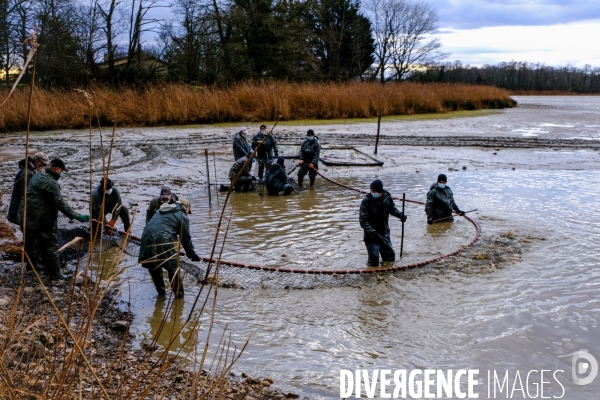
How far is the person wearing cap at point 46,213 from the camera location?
768cm

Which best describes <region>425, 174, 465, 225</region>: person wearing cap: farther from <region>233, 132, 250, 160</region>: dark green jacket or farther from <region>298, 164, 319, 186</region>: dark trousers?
<region>233, 132, 250, 160</region>: dark green jacket

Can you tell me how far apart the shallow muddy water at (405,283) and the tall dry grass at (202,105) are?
9140 mm

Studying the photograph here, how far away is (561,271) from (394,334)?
11.8 ft

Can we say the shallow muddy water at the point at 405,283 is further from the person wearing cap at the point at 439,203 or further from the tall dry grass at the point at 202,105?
the tall dry grass at the point at 202,105

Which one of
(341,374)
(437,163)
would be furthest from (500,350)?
(437,163)

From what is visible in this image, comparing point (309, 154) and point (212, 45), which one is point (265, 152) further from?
point (212, 45)

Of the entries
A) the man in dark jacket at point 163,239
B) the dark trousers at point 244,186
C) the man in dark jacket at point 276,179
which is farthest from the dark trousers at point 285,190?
the man in dark jacket at point 163,239

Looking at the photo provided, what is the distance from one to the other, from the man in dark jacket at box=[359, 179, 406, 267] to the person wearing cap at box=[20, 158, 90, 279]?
12.6ft

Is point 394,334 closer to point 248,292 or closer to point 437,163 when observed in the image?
point 248,292

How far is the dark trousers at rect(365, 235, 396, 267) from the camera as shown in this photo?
29.1ft

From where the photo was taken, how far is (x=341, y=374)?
5.86 m

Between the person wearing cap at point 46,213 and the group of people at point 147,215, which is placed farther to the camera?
the person wearing cap at point 46,213

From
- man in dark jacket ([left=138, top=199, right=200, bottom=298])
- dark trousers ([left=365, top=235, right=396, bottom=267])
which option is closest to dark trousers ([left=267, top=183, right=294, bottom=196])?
dark trousers ([left=365, top=235, right=396, bottom=267])

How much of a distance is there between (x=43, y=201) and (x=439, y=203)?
6.95 metres
